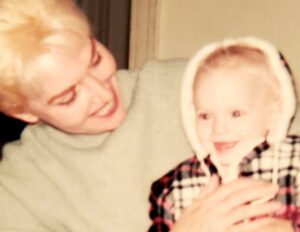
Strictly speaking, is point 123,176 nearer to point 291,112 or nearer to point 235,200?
point 235,200

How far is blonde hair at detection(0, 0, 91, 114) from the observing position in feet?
3.50

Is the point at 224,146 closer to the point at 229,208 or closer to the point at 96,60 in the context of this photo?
the point at 229,208

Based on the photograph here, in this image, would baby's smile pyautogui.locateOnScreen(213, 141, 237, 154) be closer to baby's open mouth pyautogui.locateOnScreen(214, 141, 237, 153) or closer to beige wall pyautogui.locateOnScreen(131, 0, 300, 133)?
baby's open mouth pyautogui.locateOnScreen(214, 141, 237, 153)

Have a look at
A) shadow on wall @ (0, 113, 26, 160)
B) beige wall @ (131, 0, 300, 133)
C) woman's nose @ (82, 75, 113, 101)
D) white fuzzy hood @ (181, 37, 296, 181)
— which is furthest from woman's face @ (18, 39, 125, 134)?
beige wall @ (131, 0, 300, 133)

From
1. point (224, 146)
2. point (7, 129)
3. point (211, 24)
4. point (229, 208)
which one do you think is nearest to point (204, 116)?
point (224, 146)

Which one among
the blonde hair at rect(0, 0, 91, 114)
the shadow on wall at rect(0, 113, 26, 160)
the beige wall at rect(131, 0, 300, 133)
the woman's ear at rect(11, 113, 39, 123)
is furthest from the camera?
the beige wall at rect(131, 0, 300, 133)

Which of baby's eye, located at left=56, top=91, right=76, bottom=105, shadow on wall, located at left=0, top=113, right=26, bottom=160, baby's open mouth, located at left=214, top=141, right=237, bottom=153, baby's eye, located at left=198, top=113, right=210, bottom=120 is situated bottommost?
shadow on wall, located at left=0, top=113, right=26, bottom=160

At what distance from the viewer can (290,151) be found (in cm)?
115

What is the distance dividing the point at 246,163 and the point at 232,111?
13 centimetres

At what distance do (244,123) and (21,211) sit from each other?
58 cm

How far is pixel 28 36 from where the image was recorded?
1.07 m

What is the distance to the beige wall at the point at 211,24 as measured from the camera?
7.08 ft

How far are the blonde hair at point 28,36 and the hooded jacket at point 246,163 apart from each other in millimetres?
299

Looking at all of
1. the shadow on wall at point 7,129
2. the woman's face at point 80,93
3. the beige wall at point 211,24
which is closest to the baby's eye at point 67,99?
the woman's face at point 80,93
